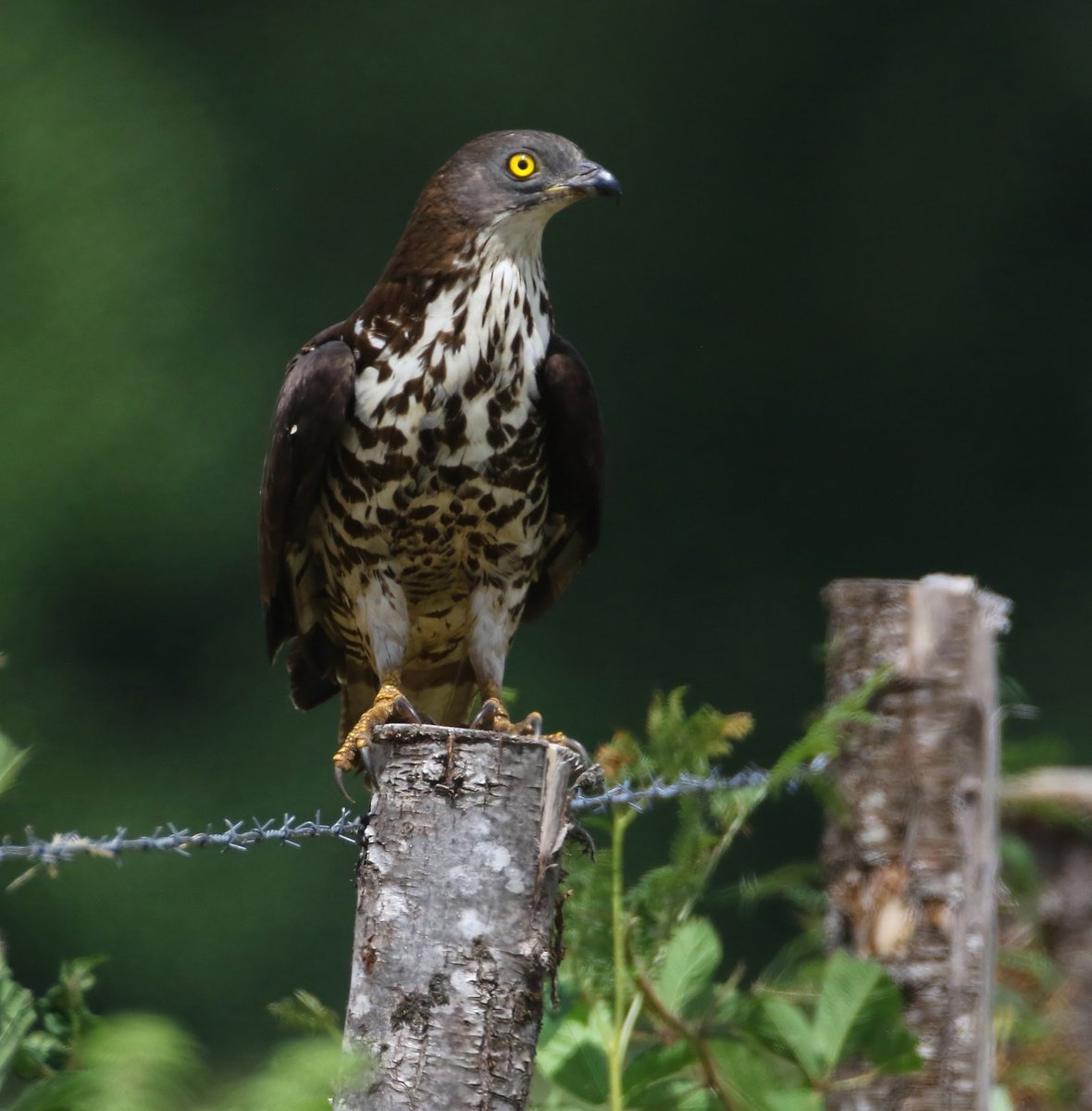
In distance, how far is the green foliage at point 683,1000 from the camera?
215 centimetres

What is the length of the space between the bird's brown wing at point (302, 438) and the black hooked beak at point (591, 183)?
41cm

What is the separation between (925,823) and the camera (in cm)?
253

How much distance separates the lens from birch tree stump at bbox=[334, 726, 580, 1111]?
1606 millimetres

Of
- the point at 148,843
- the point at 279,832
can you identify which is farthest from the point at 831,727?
the point at 148,843

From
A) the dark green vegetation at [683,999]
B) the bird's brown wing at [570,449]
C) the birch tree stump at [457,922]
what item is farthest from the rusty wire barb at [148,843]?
the bird's brown wing at [570,449]

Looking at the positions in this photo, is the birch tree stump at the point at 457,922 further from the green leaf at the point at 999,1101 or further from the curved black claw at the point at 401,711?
the green leaf at the point at 999,1101

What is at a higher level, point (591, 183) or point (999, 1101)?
point (591, 183)

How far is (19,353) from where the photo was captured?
9602 mm

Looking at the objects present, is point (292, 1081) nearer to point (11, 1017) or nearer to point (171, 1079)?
point (171, 1079)

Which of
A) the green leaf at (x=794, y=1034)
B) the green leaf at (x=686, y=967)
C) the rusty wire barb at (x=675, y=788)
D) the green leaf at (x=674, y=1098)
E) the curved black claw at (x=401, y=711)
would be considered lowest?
the green leaf at (x=674, y=1098)

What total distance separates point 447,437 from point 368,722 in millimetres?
407

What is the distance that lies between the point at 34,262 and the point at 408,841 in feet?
28.8

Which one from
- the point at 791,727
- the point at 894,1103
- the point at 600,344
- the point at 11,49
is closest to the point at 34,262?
the point at 11,49

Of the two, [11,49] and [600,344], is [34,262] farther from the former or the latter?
[600,344]
